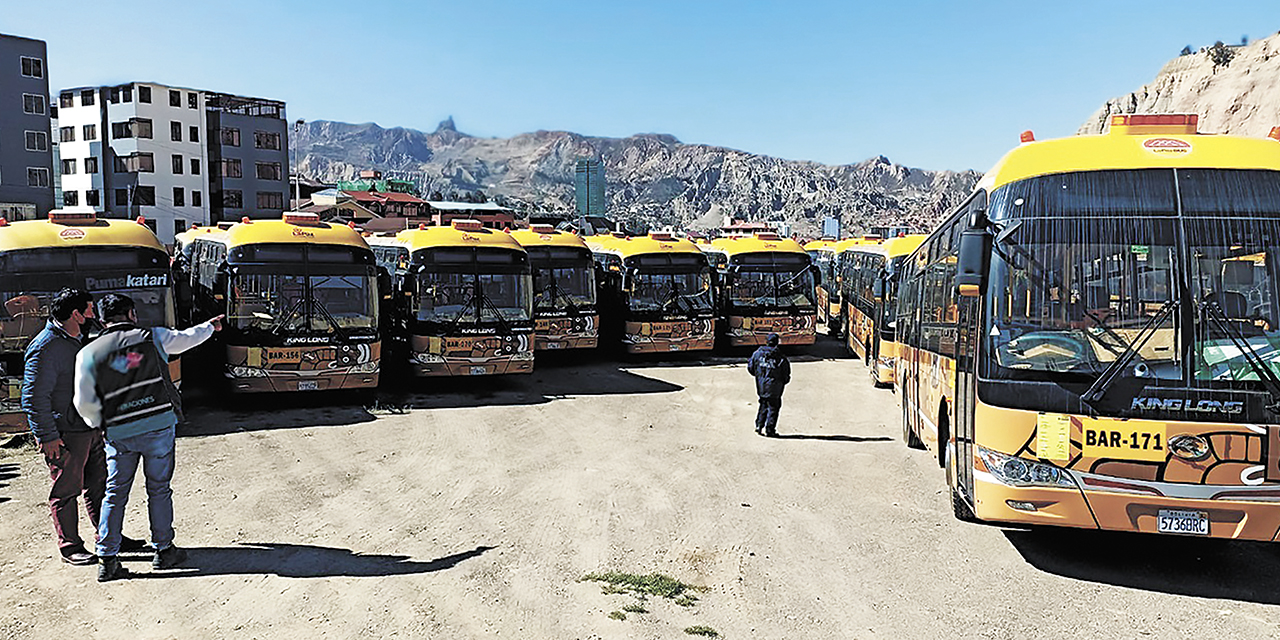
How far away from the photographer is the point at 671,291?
18.9 m

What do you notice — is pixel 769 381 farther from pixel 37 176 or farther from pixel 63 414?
pixel 37 176

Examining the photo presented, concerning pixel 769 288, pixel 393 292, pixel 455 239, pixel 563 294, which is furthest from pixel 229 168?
pixel 455 239

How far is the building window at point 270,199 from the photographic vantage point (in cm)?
6325

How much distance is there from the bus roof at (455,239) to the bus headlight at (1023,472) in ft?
33.9

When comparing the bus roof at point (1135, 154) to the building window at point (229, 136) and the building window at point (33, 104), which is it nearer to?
the building window at point (33, 104)

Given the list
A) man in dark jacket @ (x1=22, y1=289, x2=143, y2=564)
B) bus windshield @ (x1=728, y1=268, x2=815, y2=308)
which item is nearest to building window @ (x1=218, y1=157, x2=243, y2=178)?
bus windshield @ (x1=728, y1=268, x2=815, y2=308)

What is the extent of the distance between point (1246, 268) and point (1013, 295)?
1448mm

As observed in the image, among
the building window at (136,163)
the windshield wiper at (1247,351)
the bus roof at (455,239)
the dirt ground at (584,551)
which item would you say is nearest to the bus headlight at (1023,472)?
the dirt ground at (584,551)

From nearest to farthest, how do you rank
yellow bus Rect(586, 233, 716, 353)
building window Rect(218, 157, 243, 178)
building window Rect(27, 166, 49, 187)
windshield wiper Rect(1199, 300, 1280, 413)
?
1. windshield wiper Rect(1199, 300, 1280, 413)
2. yellow bus Rect(586, 233, 716, 353)
3. building window Rect(27, 166, 49, 187)
4. building window Rect(218, 157, 243, 178)

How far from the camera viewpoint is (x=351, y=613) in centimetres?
582

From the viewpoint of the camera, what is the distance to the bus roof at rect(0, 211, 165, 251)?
429 inches

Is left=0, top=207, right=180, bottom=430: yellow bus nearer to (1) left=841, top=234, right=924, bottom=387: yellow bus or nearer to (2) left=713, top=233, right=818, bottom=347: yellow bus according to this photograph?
(1) left=841, top=234, right=924, bottom=387: yellow bus

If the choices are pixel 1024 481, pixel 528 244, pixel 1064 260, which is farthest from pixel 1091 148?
pixel 528 244

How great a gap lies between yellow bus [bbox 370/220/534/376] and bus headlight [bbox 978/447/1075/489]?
9684 millimetres
